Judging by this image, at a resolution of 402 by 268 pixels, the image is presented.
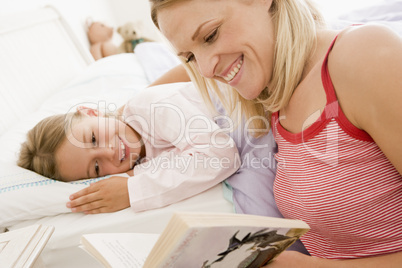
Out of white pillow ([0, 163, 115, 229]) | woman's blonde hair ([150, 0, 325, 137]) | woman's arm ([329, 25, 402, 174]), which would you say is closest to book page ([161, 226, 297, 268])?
woman's arm ([329, 25, 402, 174])

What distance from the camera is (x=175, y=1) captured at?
0.69 meters

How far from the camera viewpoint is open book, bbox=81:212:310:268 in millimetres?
413

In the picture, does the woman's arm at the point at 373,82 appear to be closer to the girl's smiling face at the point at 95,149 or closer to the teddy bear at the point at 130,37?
the girl's smiling face at the point at 95,149

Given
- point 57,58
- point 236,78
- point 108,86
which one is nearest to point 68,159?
point 236,78

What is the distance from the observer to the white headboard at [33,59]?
4.96ft

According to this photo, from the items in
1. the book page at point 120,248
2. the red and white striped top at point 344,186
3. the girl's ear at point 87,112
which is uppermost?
the girl's ear at point 87,112

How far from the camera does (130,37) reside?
3.02m

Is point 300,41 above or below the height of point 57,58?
below

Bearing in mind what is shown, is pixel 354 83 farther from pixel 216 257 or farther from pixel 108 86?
pixel 108 86

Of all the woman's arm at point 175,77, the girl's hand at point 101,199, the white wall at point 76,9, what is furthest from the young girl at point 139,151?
the white wall at point 76,9

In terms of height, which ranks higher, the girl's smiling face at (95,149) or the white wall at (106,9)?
the white wall at (106,9)

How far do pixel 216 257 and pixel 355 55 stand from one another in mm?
398

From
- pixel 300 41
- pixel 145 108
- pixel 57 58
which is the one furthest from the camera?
pixel 57 58

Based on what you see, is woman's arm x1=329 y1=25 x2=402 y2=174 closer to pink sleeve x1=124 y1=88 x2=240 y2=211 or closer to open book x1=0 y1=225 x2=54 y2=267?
pink sleeve x1=124 y1=88 x2=240 y2=211
